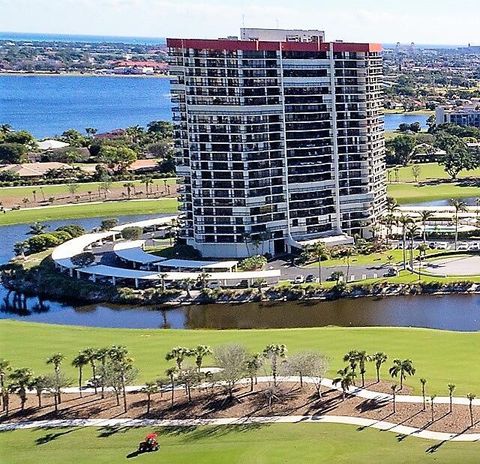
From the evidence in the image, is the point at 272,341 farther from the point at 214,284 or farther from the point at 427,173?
the point at 427,173

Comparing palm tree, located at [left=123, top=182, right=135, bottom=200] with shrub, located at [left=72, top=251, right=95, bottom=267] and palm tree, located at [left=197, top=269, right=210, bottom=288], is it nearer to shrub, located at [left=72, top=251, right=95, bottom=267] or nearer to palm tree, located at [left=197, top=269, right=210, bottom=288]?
shrub, located at [left=72, top=251, right=95, bottom=267]

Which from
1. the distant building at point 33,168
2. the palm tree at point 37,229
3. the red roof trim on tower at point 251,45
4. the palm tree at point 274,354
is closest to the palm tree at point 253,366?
the palm tree at point 274,354

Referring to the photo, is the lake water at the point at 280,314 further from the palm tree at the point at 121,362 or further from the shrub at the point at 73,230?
the shrub at the point at 73,230

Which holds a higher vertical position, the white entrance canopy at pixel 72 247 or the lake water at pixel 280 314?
the white entrance canopy at pixel 72 247

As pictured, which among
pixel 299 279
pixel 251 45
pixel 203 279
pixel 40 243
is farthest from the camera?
pixel 40 243

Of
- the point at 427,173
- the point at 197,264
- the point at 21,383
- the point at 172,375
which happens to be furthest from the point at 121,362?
the point at 427,173

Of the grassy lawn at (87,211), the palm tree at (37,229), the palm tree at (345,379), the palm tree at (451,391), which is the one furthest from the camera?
the grassy lawn at (87,211)
